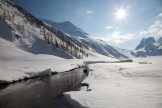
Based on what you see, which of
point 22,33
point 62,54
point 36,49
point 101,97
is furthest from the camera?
point 62,54

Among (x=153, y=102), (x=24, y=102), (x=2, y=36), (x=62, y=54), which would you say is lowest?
(x=24, y=102)

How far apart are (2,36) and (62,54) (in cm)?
4438

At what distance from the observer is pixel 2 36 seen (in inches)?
3888

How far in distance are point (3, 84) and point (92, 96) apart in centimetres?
1977

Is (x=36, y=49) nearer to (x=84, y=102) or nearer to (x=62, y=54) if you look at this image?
(x=62, y=54)

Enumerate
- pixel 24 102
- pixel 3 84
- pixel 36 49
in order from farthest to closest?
pixel 36 49 → pixel 3 84 → pixel 24 102

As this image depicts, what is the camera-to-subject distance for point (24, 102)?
17.3 metres

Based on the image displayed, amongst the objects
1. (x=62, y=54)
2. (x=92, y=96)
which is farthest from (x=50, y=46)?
(x=92, y=96)

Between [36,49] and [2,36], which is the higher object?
[2,36]

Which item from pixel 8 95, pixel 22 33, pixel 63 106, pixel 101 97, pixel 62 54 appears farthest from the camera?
pixel 62 54

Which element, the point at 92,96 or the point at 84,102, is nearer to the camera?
the point at 84,102

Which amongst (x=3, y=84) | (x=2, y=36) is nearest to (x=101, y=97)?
(x=3, y=84)

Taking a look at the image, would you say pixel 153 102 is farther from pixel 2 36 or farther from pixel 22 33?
pixel 22 33

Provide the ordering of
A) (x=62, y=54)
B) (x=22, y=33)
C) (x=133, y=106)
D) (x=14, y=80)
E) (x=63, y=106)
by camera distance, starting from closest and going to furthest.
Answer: (x=133, y=106) → (x=63, y=106) → (x=14, y=80) → (x=22, y=33) → (x=62, y=54)
